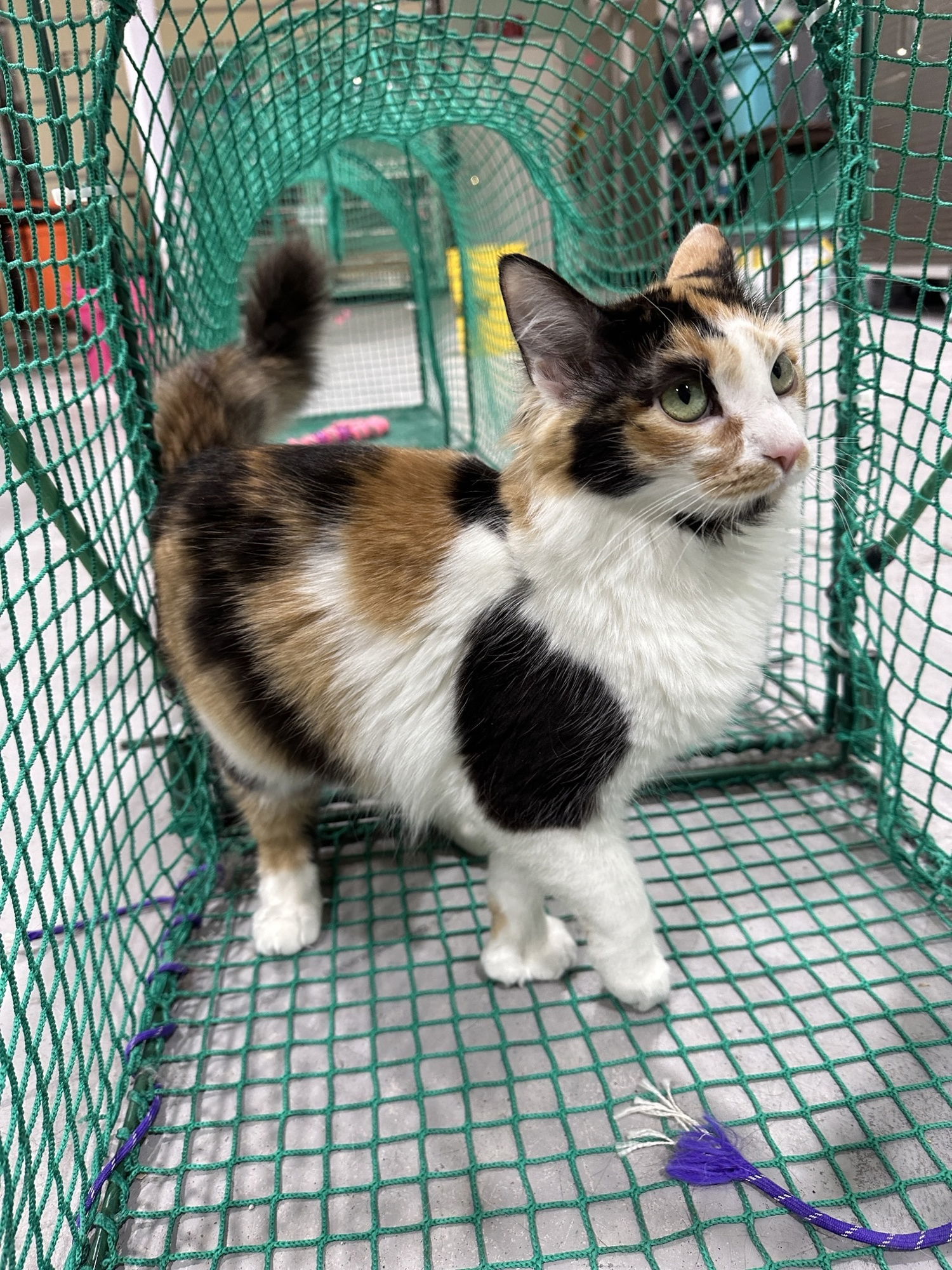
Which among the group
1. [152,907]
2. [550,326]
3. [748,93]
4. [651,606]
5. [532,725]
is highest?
[748,93]

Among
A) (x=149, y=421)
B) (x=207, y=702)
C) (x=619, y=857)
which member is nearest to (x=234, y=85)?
(x=149, y=421)

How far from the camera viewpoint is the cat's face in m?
0.71

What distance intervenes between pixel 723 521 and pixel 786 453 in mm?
103

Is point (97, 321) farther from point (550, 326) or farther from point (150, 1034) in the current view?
point (150, 1034)

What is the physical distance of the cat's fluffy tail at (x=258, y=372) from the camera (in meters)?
1.17

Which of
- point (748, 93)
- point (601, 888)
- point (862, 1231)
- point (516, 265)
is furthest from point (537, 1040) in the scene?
point (748, 93)

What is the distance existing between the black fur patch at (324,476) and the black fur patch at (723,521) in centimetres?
41

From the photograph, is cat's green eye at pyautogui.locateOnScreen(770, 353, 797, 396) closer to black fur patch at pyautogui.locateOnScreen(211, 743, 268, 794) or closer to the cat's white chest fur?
the cat's white chest fur

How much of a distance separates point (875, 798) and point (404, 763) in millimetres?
852

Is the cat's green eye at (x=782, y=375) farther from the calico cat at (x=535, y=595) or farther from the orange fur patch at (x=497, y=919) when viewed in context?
the orange fur patch at (x=497, y=919)

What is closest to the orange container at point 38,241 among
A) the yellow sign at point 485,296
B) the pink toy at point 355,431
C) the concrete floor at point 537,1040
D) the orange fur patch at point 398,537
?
the concrete floor at point 537,1040

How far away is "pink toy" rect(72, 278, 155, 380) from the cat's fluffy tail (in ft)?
0.28

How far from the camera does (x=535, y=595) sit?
32.9 inches

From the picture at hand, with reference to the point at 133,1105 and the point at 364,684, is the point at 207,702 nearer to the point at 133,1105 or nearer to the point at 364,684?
the point at 364,684
